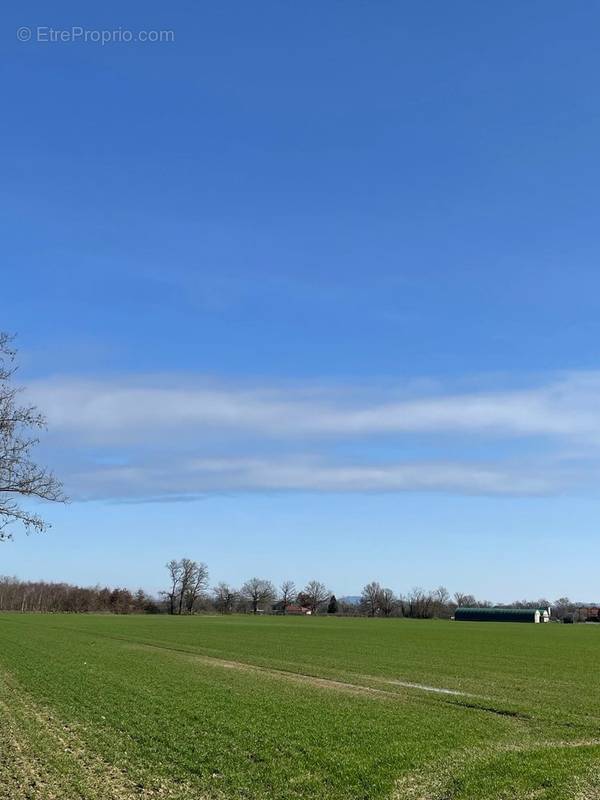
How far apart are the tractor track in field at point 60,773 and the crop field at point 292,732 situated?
0.13 ft

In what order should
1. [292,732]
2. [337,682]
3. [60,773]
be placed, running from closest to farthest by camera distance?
[60,773], [292,732], [337,682]

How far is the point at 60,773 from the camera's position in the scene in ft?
52.9

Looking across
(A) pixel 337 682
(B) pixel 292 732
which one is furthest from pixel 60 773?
(A) pixel 337 682

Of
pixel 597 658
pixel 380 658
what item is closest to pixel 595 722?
pixel 380 658

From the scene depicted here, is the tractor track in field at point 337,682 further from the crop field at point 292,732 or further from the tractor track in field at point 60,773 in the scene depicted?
the tractor track in field at point 60,773

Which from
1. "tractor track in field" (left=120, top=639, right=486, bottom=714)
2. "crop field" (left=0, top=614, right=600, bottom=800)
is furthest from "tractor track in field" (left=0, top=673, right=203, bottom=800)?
"tractor track in field" (left=120, top=639, right=486, bottom=714)

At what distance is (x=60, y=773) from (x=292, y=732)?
7530mm

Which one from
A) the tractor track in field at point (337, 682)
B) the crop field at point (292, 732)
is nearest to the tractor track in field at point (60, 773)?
the crop field at point (292, 732)

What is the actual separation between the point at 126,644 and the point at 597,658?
125ft

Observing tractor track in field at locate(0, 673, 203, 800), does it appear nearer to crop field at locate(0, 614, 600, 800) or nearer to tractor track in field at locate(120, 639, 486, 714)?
crop field at locate(0, 614, 600, 800)

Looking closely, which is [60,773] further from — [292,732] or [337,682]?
[337,682]

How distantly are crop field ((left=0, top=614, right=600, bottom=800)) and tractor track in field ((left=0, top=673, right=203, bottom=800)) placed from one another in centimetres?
4

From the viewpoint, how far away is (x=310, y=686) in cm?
3478

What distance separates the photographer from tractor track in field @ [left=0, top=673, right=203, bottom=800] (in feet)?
48.2
